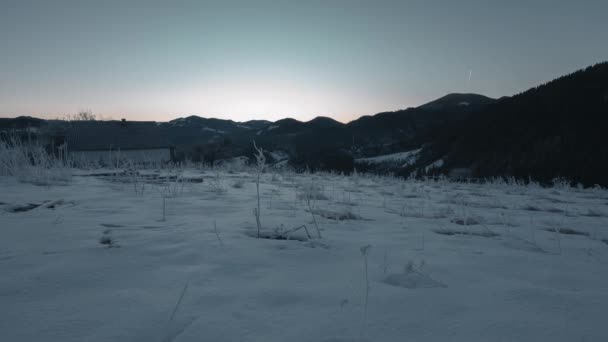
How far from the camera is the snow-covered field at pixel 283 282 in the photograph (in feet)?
3.15

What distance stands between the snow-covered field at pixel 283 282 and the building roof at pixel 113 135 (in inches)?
1406

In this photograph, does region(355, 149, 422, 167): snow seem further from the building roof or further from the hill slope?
the building roof

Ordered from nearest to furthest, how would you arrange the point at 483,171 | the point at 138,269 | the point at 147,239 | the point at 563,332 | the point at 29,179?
the point at 563,332
the point at 138,269
the point at 147,239
the point at 29,179
the point at 483,171

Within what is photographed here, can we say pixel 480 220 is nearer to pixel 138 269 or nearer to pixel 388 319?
pixel 388 319

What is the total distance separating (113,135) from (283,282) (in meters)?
41.4

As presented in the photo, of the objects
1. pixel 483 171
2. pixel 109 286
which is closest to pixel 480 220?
pixel 109 286

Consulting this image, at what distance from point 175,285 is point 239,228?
1.01 meters

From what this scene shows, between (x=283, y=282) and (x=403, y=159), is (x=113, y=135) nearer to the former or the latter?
(x=283, y=282)

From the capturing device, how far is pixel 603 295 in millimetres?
1295

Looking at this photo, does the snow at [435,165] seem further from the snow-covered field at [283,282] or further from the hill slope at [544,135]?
the snow-covered field at [283,282]

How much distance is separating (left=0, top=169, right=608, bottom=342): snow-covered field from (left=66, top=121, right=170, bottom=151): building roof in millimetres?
35712

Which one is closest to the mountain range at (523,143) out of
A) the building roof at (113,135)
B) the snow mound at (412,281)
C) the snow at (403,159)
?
the snow at (403,159)

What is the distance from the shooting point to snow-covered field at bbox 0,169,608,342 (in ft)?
3.15

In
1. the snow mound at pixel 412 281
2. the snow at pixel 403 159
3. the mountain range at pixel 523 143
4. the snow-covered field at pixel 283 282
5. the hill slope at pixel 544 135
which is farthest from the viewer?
the snow at pixel 403 159
